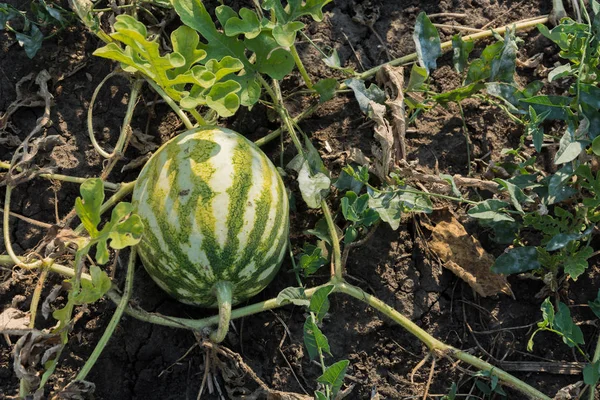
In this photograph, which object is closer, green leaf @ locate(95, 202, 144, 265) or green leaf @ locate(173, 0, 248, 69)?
green leaf @ locate(95, 202, 144, 265)

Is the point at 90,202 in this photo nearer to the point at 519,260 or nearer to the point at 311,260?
the point at 311,260

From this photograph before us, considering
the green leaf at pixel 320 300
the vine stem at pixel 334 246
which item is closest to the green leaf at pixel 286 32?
the vine stem at pixel 334 246

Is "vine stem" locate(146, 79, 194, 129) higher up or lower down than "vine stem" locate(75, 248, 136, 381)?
higher up

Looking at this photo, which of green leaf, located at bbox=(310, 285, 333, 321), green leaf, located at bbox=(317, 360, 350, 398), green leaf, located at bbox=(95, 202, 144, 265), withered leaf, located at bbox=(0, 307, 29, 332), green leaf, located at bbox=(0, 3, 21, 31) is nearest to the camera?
green leaf, located at bbox=(95, 202, 144, 265)

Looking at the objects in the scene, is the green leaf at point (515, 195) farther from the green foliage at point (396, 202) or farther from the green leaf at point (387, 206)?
the green leaf at point (387, 206)

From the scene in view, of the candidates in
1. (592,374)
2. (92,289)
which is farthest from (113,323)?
(592,374)

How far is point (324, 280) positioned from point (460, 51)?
1076mm

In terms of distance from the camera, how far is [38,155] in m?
2.84

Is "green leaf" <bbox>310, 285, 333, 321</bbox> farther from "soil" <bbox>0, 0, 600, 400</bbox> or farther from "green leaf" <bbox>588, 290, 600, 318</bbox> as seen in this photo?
"green leaf" <bbox>588, 290, 600, 318</bbox>

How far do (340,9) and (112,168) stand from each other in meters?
1.25

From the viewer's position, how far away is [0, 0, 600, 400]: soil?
8.64ft

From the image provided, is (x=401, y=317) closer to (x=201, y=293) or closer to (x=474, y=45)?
(x=201, y=293)

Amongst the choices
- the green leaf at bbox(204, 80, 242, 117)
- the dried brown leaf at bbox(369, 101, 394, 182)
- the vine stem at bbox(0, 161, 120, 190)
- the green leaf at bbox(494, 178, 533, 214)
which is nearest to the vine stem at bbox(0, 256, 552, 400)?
the vine stem at bbox(0, 161, 120, 190)

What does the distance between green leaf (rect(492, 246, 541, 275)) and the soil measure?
0.15 meters
